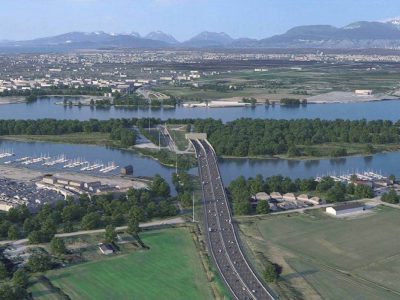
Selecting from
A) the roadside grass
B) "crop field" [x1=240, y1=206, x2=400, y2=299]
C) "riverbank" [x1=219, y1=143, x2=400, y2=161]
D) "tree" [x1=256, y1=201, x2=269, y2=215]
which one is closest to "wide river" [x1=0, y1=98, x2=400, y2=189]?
"riverbank" [x1=219, y1=143, x2=400, y2=161]

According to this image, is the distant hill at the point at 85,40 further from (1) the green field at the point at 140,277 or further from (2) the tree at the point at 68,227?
(1) the green field at the point at 140,277

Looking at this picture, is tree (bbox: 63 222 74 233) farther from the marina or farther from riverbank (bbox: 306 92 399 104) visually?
riverbank (bbox: 306 92 399 104)

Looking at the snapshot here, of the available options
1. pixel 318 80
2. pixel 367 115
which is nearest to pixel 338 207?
pixel 367 115

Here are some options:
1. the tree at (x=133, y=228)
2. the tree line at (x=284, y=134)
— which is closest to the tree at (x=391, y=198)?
the tree line at (x=284, y=134)

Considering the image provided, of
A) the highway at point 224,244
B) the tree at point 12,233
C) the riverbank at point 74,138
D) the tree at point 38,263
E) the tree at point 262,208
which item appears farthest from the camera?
the riverbank at point 74,138

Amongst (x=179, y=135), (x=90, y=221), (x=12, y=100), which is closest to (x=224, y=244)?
(x=90, y=221)
